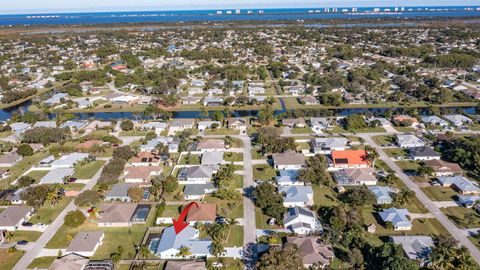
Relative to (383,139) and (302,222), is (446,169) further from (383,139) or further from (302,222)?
(302,222)

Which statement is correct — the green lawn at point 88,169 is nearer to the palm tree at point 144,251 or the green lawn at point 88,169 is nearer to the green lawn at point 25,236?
the green lawn at point 25,236

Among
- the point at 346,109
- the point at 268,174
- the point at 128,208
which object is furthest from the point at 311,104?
the point at 128,208

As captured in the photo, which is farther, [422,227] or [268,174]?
Result: [268,174]

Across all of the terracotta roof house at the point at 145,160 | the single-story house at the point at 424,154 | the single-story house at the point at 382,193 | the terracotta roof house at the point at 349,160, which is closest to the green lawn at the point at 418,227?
the single-story house at the point at 382,193

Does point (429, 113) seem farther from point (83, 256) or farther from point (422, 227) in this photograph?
point (83, 256)

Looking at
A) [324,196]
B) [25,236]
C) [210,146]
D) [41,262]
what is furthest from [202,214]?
[210,146]

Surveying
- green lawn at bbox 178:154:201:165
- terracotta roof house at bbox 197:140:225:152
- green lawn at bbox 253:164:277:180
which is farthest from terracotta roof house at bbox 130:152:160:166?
green lawn at bbox 253:164:277:180
